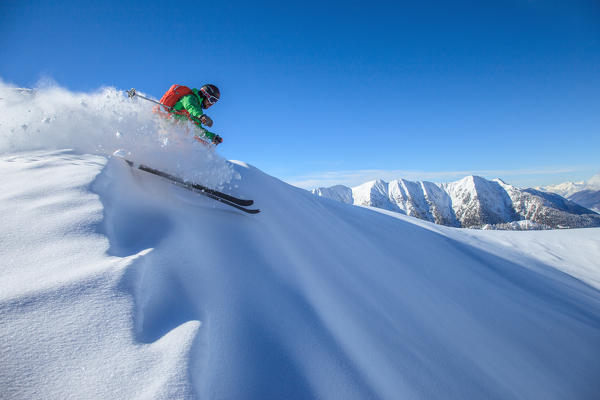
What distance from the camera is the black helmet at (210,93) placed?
5969 mm

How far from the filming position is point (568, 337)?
406 centimetres

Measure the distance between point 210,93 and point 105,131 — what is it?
2705mm

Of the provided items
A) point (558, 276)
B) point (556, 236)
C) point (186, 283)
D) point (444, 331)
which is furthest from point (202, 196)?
point (556, 236)

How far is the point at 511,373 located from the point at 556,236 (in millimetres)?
12457

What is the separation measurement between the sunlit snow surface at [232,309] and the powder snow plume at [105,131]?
0.32m

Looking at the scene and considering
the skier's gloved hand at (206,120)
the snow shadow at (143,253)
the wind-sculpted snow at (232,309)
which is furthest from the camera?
the skier's gloved hand at (206,120)

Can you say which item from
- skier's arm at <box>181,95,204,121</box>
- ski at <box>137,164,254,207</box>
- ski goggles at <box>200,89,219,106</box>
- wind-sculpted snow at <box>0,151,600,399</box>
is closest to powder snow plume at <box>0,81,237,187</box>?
ski at <box>137,164,254,207</box>

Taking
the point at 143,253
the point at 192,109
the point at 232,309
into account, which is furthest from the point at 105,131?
the point at 232,309

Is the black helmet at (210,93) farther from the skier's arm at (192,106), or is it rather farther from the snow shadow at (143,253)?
the snow shadow at (143,253)

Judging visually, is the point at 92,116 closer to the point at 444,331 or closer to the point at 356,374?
the point at 356,374

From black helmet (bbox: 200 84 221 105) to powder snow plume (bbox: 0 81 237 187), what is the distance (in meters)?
1.98

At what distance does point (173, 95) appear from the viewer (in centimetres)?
546

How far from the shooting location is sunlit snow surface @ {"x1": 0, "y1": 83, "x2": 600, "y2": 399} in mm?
1411

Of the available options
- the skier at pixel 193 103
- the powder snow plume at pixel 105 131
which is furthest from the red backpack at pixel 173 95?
the powder snow plume at pixel 105 131
